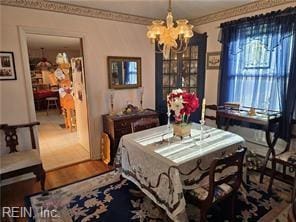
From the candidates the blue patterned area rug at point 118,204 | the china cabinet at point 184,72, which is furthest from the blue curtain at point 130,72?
the blue patterned area rug at point 118,204

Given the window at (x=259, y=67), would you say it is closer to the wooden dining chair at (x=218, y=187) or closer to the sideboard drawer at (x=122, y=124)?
the wooden dining chair at (x=218, y=187)

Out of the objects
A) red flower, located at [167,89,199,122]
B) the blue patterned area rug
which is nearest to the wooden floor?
the blue patterned area rug

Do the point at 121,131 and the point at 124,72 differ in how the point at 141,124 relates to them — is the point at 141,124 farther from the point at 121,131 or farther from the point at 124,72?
the point at 124,72

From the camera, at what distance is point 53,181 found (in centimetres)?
286

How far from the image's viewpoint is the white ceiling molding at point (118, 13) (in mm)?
2658

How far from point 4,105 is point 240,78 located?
11.6 feet

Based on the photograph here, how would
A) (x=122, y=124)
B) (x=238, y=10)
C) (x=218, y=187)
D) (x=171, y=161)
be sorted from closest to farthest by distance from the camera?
(x=171, y=161) → (x=218, y=187) → (x=238, y=10) → (x=122, y=124)

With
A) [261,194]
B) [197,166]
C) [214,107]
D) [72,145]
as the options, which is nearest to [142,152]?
[197,166]

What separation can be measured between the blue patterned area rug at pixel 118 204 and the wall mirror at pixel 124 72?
5.68 feet

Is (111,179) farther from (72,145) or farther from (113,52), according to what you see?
(113,52)

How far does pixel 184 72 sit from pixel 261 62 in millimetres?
1342

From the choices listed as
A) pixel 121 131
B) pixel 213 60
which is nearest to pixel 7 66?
pixel 121 131

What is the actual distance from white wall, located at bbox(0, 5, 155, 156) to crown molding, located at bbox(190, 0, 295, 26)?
109 centimetres

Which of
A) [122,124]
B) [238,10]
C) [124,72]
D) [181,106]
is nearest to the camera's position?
[181,106]
